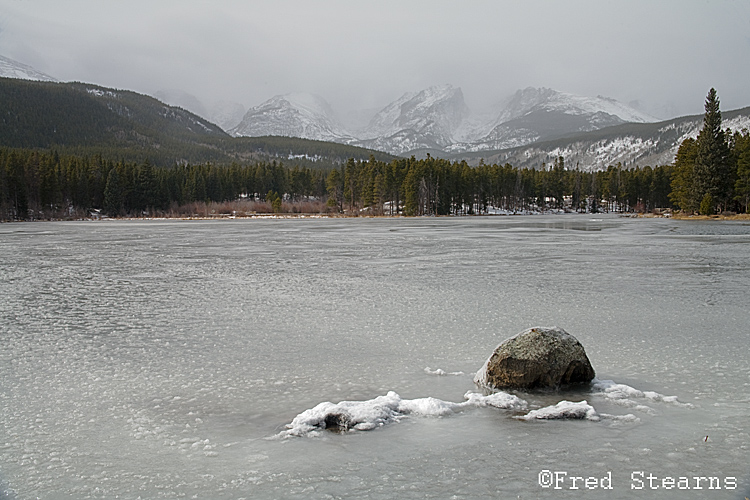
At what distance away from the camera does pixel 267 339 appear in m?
10.4

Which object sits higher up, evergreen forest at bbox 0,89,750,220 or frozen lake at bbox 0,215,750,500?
evergreen forest at bbox 0,89,750,220

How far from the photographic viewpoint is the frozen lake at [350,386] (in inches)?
199

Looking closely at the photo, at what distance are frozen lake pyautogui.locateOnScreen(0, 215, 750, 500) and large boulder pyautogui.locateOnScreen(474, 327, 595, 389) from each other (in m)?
0.34

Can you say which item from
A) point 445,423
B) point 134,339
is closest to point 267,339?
point 134,339

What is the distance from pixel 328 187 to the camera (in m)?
127

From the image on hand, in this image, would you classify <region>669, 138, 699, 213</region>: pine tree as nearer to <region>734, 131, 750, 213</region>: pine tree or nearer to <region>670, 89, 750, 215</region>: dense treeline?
<region>670, 89, 750, 215</region>: dense treeline

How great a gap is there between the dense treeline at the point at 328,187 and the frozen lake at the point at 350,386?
95.9 m

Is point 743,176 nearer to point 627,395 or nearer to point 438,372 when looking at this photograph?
point 627,395

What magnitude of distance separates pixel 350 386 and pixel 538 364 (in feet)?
8.79

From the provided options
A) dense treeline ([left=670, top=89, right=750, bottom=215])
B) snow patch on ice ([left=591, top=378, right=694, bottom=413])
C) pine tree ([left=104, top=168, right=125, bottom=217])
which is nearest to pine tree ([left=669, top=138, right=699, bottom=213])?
dense treeline ([left=670, top=89, right=750, bottom=215])

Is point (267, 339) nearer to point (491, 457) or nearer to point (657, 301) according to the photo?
point (491, 457)

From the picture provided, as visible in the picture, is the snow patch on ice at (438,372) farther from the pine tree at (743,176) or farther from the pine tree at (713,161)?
the pine tree at (713,161)

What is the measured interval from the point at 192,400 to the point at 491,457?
4.02m

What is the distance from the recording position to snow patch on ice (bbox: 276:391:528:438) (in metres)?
6.22
